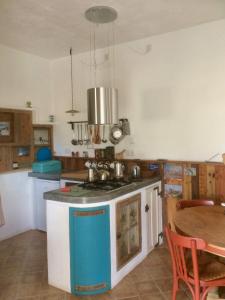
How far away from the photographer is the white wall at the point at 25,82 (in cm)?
360

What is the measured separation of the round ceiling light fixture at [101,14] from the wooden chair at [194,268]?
7.08 feet

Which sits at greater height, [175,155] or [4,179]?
[175,155]

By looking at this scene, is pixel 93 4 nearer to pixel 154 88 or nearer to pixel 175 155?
pixel 154 88

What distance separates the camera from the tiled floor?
2252 millimetres

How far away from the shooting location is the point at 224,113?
9.43ft

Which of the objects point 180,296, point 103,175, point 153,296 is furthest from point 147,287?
point 103,175

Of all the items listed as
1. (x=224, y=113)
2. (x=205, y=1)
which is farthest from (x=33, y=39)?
(x=224, y=113)

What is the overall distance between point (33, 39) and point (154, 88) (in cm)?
174

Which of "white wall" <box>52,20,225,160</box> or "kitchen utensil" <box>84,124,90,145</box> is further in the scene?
"kitchen utensil" <box>84,124,90,145</box>

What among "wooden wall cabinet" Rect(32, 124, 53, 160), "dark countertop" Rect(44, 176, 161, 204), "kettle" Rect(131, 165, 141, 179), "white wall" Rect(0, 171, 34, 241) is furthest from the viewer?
"wooden wall cabinet" Rect(32, 124, 53, 160)

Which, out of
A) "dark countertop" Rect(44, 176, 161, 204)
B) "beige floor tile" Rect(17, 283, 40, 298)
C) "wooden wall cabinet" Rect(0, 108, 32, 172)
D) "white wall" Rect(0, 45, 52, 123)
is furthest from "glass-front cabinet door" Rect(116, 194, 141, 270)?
"white wall" Rect(0, 45, 52, 123)

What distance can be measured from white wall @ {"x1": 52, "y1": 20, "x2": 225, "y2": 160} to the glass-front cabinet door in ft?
2.99

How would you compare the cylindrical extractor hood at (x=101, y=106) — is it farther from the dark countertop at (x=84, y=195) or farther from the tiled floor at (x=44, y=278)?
the tiled floor at (x=44, y=278)

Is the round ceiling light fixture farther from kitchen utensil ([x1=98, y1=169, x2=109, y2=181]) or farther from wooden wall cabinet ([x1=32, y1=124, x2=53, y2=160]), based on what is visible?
wooden wall cabinet ([x1=32, y1=124, x2=53, y2=160])
